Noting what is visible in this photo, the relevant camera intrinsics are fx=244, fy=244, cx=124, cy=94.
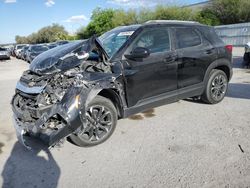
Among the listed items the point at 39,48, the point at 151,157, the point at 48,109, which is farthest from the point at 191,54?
the point at 39,48

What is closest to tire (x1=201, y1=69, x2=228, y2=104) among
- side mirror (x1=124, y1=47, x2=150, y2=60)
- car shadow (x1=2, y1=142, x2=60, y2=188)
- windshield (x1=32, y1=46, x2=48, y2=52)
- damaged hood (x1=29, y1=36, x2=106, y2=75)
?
side mirror (x1=124, y1=47, x2=150, y2=60)

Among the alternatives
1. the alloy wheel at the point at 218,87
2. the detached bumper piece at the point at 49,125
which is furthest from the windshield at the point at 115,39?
the alloy wheel at the point at 218,87

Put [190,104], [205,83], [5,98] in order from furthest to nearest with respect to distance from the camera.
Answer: [5,98] < [190,104] < [205,83]

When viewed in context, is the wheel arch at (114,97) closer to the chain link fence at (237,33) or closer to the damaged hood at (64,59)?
the damaged hood at (64,59)

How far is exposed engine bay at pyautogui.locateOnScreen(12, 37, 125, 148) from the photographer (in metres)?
3.49

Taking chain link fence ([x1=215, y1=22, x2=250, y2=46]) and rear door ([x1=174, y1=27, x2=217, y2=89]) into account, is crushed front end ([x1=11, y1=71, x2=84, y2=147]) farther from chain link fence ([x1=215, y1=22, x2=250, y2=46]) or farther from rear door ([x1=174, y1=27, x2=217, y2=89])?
chain link fence ([x1=215, y1=22, x2=250, y2=46])

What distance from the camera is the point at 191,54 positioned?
5.00 metres

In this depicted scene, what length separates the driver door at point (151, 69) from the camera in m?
4.25

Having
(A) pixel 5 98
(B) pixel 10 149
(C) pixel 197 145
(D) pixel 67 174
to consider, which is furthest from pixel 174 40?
(A) pixel 5 98

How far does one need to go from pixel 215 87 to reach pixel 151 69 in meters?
2.03

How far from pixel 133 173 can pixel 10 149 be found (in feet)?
7.46

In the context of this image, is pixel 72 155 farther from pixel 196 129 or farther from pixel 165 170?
pixel 196 129

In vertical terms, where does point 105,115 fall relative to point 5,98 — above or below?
above

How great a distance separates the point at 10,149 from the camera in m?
4.18
